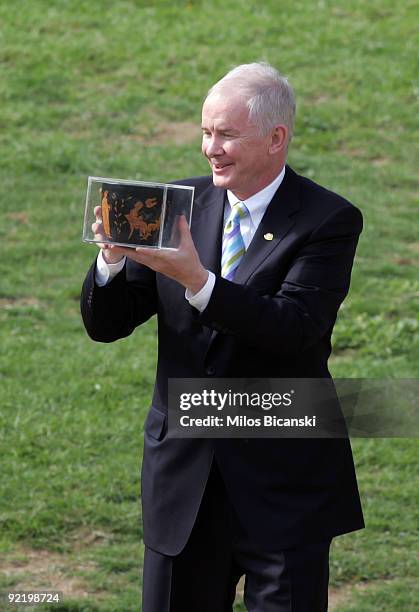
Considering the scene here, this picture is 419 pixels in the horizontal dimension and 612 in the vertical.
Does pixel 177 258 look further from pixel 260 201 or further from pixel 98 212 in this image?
pixel 260 201

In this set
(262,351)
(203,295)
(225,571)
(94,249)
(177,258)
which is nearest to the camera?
(177,258)

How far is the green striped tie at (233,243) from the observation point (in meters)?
4.00

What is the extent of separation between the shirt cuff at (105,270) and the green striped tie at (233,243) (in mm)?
303

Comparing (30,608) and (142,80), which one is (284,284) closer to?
(30,608)

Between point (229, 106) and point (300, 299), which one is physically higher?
point (229, 106)

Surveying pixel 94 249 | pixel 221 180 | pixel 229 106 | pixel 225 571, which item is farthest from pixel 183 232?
pixel 94 249

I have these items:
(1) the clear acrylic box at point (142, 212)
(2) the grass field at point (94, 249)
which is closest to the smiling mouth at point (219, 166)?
(1) the clear acrylic box at point (142, 212)

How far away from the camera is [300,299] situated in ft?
12.7

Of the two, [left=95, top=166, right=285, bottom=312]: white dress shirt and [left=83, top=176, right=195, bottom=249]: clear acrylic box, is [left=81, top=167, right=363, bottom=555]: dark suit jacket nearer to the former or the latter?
[left=95, top=166, right=285, bottom=312]: white dress shirt

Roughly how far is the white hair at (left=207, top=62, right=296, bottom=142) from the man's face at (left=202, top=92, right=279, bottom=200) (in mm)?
21

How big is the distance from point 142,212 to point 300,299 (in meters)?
0.55

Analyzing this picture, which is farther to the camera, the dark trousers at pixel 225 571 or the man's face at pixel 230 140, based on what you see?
the dark trousers at pixel 225 571

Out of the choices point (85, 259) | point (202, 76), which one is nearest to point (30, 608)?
point (85, 259)

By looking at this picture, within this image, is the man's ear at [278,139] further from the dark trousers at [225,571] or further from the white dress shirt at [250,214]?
the dark trousers at [225,571]
